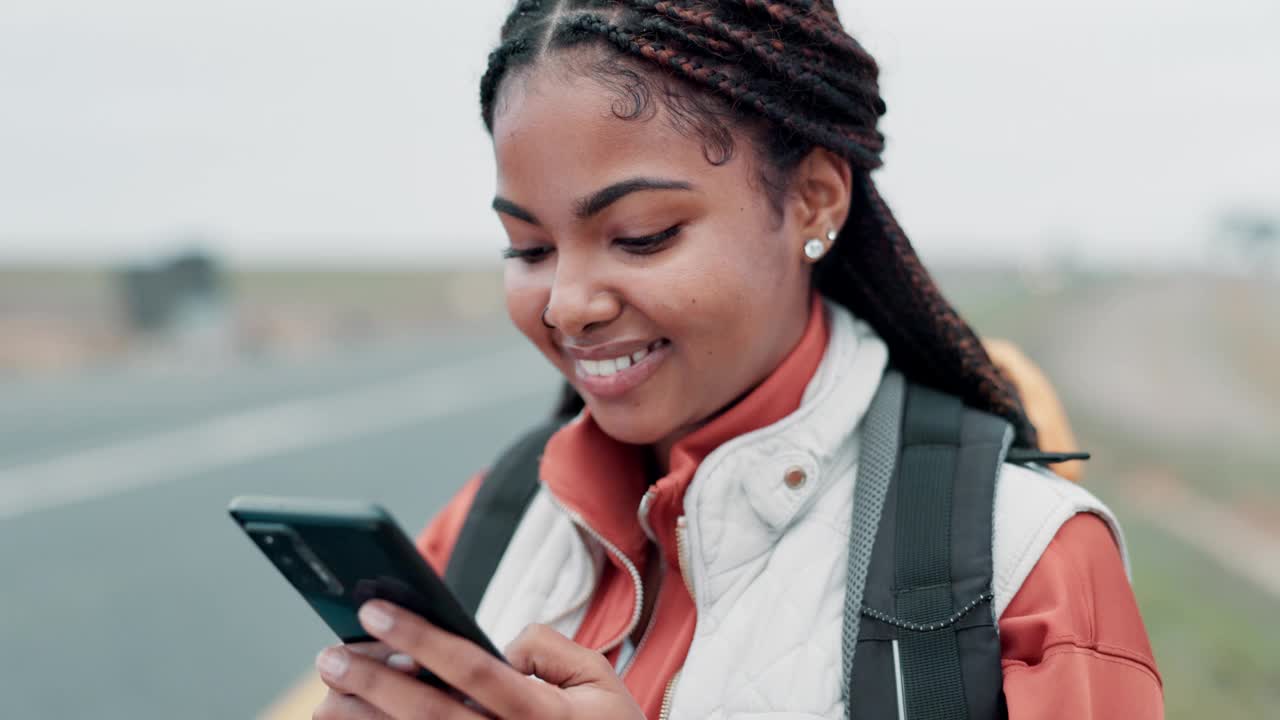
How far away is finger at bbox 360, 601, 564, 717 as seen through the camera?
131 cm

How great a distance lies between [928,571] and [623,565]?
1.67ft

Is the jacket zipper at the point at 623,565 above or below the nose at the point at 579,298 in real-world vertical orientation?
below

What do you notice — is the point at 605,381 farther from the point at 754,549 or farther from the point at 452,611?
the point at 452,611

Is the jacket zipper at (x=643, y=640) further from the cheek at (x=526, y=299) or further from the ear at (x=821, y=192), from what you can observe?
the ear at (x=821, y=192)

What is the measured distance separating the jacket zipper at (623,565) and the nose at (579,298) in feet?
1.11

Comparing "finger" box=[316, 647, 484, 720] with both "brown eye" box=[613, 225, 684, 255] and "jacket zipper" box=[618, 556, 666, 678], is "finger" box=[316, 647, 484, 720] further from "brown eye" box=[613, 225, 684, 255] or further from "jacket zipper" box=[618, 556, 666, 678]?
"brown eye" box=[613, 225, 684, 255]

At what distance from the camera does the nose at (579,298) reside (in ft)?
5.38

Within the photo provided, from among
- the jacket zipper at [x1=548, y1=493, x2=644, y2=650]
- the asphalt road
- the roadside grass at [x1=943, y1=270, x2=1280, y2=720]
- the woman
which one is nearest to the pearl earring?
the woman

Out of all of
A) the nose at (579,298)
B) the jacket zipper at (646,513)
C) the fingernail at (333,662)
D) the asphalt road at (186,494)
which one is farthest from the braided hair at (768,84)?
the asphalt road at (186,494)

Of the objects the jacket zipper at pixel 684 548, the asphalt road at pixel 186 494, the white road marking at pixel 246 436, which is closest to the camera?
the jacket zipper at pixel 684 548

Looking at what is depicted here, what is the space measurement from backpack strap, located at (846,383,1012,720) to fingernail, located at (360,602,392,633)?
605 mm

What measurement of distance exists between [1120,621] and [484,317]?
23.1 metres

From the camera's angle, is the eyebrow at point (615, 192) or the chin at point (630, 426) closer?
the eyebrow at point (615, 192)

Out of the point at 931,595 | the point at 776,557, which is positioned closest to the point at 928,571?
the point at 931,595
